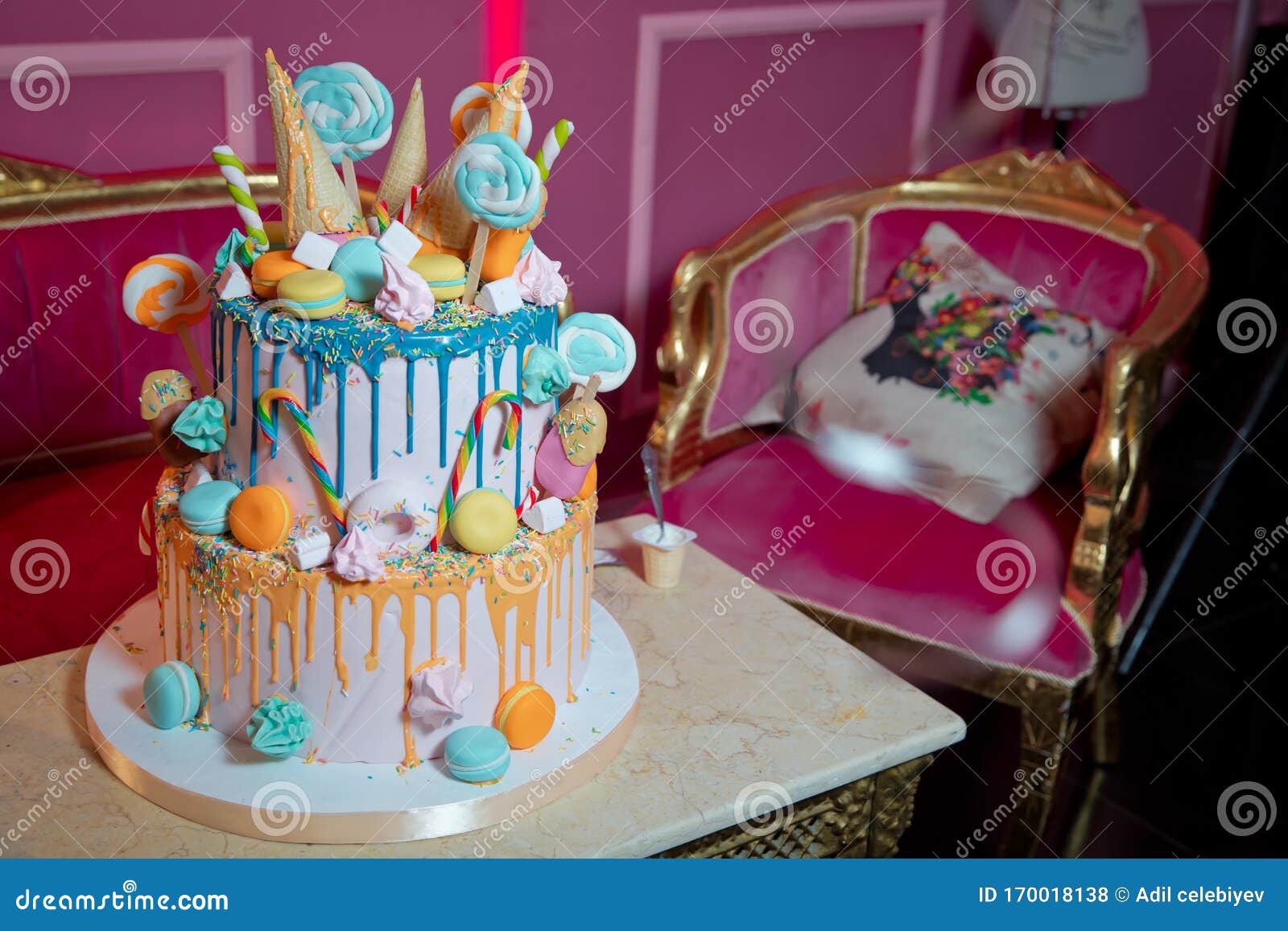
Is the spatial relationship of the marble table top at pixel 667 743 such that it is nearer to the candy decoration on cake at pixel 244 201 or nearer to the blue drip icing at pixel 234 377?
the blue drip icing at pixel 234 377

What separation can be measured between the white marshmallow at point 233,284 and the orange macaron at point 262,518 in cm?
24

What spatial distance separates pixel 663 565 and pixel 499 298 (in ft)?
2.61

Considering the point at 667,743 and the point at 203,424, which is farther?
the point at 667,743

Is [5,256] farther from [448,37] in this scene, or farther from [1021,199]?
[1021,199]

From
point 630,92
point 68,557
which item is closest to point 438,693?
point 68,557

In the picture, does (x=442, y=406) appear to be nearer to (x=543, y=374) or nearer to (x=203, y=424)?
(x=543, y=374)

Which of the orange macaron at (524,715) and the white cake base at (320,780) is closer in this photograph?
the white cake base at (320,780)

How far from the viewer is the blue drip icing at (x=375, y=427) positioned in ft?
5.42

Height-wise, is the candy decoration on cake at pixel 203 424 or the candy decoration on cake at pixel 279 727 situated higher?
the candy decoration on cake at pixel 203 424

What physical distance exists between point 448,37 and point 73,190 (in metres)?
0.94

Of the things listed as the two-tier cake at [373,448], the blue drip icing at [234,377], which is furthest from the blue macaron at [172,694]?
the blue drip icing at [234,377]

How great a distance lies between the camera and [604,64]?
345 centimetres

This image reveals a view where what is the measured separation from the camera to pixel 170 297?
6.01ft

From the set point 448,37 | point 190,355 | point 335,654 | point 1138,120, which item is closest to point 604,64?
point 448,37
